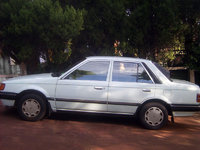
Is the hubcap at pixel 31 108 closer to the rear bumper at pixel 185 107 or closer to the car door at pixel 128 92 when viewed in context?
the car door at pixel 128 92

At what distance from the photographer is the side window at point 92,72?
197 inches

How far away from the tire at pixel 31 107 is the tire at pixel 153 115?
7.68ft

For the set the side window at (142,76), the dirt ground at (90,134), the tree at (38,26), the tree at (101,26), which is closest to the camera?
the dirt ground at (90,134)

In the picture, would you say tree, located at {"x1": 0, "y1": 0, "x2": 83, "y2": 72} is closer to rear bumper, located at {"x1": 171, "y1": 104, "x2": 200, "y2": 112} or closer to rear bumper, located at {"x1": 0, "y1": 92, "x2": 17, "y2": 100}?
rear bumper, located at {"x1": 0, "y1": 92, "x2": 17, "y2": 100}

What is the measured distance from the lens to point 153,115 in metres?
4.90

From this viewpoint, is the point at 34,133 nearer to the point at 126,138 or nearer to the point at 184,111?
the point at 126,138

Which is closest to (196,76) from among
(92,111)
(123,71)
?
(123,71)

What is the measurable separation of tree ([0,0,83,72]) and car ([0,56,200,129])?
2.18m

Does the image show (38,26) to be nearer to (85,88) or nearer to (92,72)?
(92,72)

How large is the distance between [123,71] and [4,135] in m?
2.90

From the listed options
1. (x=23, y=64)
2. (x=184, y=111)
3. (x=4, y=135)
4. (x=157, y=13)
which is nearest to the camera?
(x=4, y=135)

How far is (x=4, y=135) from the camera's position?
4211 mm

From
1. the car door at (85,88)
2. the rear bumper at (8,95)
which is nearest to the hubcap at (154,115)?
the car door at (85,88)

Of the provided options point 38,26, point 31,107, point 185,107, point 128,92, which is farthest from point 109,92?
point 38,26
